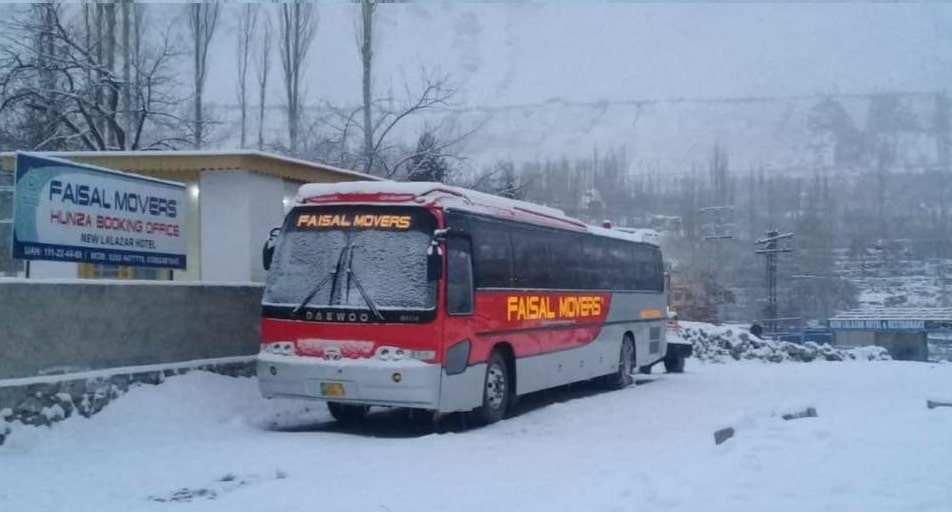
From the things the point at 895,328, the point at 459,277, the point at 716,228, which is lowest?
the point at 895,328

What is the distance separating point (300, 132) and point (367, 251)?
1123 inches

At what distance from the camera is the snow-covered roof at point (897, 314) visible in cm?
3550

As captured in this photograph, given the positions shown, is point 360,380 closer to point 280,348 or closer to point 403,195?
point 280,348

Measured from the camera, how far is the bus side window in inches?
508

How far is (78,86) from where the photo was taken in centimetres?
2928

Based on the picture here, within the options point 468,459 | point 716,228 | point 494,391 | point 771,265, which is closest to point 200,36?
point 716,228

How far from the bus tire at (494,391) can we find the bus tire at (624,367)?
6.14 metres

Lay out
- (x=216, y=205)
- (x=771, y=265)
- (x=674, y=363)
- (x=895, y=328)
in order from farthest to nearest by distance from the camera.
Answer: (x=895, y=328) → (x=771, y=265) → (x=674, y=363) → (x=216, y=205)

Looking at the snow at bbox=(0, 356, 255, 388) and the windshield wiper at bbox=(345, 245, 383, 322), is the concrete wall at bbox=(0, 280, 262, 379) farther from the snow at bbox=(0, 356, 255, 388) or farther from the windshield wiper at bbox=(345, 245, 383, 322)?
the windshield wiper at bbox=(345, 245, 383, 322)

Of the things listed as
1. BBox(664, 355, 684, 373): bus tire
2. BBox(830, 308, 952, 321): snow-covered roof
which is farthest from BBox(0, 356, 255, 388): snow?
BBox(830, 308, 952, 321): snow-covered roof

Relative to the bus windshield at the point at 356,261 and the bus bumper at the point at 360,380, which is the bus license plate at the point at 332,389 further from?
the bus windshield at the point at 356,261

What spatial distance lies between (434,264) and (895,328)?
30957 millimetres

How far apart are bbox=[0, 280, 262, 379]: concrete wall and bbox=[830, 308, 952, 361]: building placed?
27.8m

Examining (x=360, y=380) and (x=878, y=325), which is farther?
(x=878, y=325)
